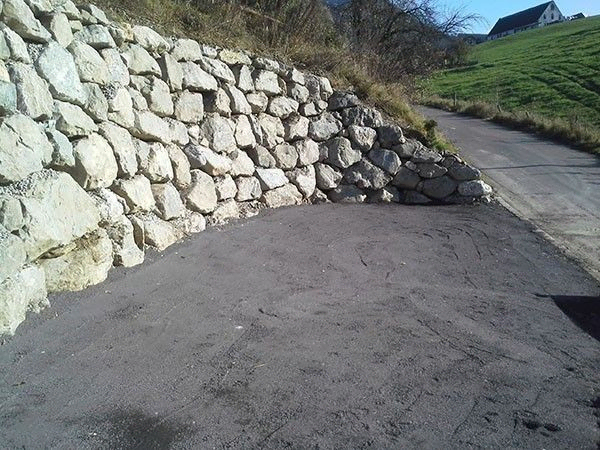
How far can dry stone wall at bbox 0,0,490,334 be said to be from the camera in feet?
17.6

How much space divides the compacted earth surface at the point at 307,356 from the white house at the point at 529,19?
96617mm

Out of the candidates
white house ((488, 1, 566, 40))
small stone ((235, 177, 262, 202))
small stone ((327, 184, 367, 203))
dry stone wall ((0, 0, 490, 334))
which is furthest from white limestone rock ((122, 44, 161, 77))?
white house ((488, 1, 566, 40))

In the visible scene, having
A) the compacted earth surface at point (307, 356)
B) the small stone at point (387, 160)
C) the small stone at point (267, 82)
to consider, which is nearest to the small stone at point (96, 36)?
the compacted earth surface at point (307, 356)

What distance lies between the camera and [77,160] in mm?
6156

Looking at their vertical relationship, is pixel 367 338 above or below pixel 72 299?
above

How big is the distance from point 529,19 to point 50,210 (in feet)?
345

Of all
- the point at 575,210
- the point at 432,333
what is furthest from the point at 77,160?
the point at 575,210

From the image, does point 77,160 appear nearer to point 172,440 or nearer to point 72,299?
point 72,299

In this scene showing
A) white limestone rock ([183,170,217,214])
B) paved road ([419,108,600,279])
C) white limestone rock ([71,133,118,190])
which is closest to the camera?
white limestone rock ([71,133,118,190])

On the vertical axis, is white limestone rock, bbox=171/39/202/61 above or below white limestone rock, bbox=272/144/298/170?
above

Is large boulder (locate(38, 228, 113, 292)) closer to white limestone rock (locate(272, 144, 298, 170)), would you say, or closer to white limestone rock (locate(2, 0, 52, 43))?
white limestone rock (locate(2, 0, 52, 43))

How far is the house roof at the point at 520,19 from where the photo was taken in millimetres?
95688

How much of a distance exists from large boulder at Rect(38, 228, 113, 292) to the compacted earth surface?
15 cm

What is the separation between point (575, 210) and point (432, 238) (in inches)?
152
